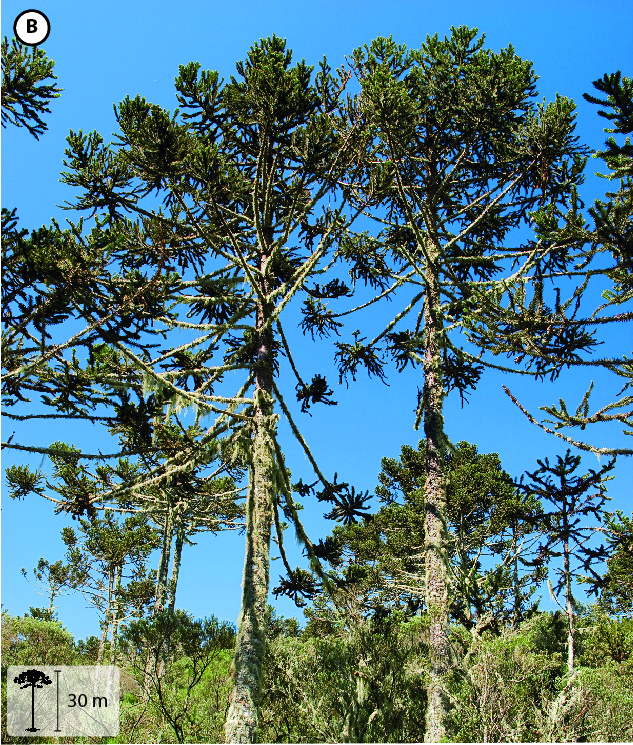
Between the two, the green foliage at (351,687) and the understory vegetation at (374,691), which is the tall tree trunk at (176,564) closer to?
the understory vegetation at (374,691)

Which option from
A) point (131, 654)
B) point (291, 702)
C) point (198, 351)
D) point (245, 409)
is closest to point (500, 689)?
point (291, 702)

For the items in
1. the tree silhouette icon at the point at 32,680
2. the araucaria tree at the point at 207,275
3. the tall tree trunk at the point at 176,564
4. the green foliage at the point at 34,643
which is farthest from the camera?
the tall tree trunk at the point at 176,564

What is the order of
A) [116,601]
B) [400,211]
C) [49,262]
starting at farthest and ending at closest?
[116,601] → [400,211] → [49,262]

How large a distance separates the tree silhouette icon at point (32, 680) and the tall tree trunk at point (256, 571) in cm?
782

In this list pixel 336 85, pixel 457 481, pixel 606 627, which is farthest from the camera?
pixel 457 481

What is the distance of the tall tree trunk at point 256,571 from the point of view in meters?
6.62

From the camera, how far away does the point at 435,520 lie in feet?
33.3

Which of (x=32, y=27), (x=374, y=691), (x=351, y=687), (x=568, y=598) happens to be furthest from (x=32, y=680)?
(x=32, y=27)

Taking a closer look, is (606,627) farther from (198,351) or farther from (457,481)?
(198,351)

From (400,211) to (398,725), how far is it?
36.1 ft

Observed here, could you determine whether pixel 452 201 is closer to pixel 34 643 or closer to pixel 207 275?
pixel 207 275

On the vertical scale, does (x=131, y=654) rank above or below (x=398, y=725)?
above

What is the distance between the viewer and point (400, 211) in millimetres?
13273

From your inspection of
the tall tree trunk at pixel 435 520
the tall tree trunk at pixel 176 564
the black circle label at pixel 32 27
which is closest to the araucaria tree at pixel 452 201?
the tall tree trunk at pixel 435 520
